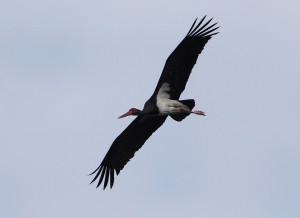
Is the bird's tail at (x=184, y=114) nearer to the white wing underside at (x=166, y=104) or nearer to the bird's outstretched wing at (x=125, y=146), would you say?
the white wing underside at (x=166, y=104)

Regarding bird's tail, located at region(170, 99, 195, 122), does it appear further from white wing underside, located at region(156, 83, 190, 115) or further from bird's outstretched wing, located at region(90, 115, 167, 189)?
bird's outstretched wing, located at region(90, 115, 167, 189)

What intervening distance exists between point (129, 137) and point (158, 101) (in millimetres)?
1394

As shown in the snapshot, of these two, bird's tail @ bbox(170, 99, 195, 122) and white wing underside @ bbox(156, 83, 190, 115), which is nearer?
bird's tail @ bbox(170, 99, 195, 122)

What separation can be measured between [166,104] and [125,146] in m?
1.67

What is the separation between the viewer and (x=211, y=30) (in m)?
19.6

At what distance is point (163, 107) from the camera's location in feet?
65.7

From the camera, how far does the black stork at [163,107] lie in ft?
63.9

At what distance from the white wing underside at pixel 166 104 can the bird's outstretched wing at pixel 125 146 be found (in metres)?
0.90

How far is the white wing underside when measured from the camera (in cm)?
1986

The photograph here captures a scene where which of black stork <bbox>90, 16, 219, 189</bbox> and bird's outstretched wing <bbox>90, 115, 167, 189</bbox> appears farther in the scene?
bird's outstretched wing <bbox>90, 115, 167, 189</bbox>

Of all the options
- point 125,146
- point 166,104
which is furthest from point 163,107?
point 125,146

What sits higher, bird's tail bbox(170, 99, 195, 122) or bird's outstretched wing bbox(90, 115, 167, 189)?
bird's tail bbox(170, 99, 195, 122)

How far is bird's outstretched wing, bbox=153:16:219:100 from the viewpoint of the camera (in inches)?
765

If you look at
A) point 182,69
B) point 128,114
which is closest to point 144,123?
point 128,114
